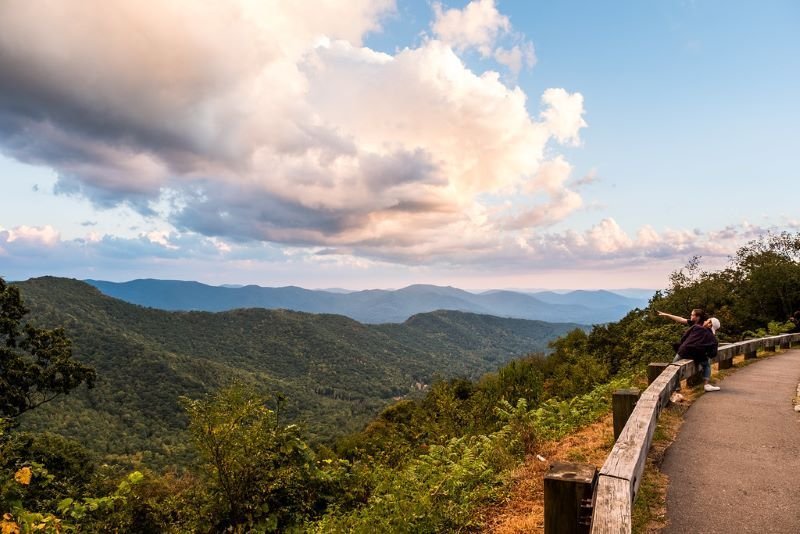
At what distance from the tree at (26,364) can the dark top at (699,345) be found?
29564 millimetres

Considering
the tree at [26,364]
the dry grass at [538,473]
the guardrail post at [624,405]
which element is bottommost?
the tree at [26,364]

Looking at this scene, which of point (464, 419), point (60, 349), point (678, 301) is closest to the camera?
point (464, 419)

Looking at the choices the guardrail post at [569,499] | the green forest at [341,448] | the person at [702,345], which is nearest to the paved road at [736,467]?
the person at [702,345]

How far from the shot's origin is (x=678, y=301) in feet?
114

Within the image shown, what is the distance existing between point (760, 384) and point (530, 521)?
10063 mm

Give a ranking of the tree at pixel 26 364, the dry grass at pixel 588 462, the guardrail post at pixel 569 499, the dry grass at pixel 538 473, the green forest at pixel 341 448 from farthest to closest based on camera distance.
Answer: the tree at pixel 26 364, the green forest at pixel 341 448, the dry grass at pixel 538 473, the dry grass at pixel 588 462, the guardrail post at pixel 569 499

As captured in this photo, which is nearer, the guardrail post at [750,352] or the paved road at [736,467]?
the paved road at [736,467]

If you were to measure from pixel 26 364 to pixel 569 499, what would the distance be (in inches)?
1254

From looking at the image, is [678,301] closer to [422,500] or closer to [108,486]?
[422,500]

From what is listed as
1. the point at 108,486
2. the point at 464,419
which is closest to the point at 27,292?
the point at 108,486

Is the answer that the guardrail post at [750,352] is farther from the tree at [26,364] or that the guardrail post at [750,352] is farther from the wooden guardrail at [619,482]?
the tree at [26,364]

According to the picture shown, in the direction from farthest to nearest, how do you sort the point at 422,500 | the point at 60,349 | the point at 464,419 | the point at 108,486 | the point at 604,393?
the point at 108,486
the point at 60,349
the point at 464,419
the point at 604,393
the point at 422,500

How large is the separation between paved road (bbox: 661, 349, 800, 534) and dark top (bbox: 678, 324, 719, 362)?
96 centimetres

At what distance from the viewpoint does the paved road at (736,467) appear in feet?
14.0
